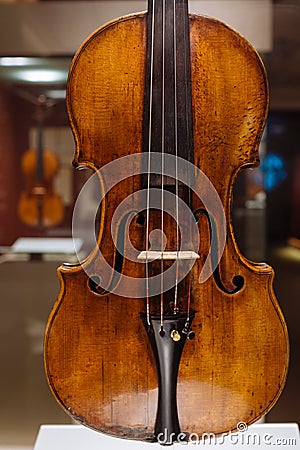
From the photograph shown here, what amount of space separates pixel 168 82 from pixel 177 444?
29.3 inches

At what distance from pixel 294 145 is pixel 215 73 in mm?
723

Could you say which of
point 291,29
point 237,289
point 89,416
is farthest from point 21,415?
point 291,29

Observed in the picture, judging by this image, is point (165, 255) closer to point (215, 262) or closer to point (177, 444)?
point (215, 262)

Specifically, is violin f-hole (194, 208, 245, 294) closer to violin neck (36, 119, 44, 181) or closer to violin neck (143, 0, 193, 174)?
violin neck (143, 0, 193, 174)

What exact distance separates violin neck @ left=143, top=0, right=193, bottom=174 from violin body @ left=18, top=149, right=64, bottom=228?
73 cm

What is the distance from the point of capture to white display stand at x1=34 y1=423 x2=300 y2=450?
4.24 feet

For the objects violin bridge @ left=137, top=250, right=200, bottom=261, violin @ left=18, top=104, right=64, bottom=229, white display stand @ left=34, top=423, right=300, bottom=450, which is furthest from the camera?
violin @ left=18, top=104, right=64, bottom=229

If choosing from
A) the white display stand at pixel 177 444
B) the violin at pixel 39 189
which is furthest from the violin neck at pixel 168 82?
the violin at pixel 39 189

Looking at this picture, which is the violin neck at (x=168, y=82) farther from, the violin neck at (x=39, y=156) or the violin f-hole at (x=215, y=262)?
the violin neck at (x=39, y=156)

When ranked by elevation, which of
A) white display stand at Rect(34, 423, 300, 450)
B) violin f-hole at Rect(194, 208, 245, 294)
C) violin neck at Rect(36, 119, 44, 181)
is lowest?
white display stand at Rect(34, 423, 300, 450)

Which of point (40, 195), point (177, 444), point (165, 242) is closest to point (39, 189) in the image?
point (40, 195)

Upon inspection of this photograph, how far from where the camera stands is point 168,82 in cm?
116

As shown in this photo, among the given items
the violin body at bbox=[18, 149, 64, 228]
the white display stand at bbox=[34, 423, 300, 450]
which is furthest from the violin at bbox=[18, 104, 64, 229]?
the white display stand at bbox=[34, 423, 300, 450]

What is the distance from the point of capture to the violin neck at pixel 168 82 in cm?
115
